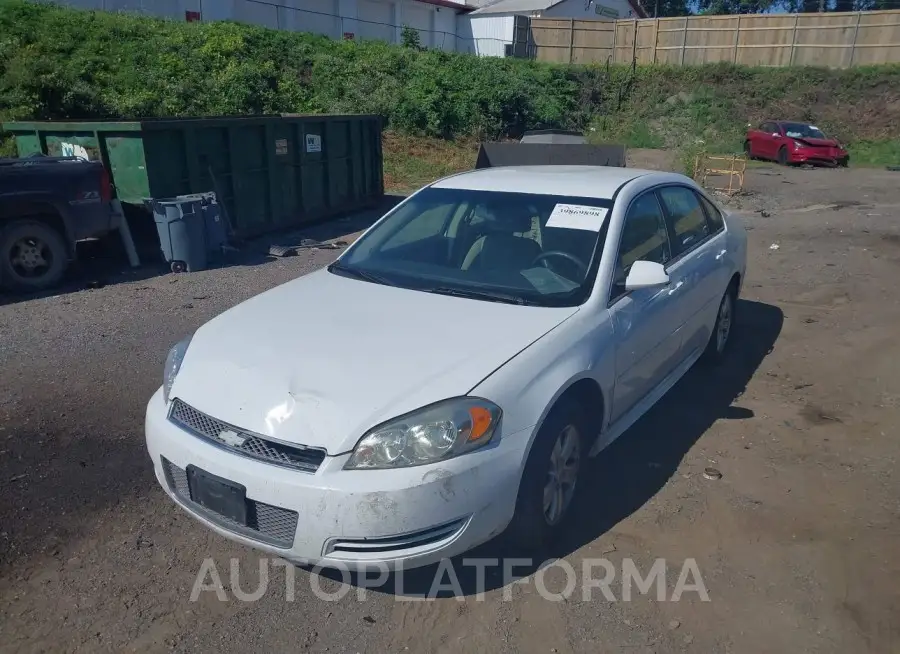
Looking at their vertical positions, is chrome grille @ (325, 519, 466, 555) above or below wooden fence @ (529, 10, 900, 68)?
below

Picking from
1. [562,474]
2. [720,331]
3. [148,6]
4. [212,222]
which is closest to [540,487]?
[562,474]

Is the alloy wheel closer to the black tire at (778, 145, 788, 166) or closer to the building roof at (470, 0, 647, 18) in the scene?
the black tire at (778, 145, 788, 166)

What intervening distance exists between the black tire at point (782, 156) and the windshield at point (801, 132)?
47 cm

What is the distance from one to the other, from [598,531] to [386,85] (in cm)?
2265

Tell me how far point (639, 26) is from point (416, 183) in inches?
984

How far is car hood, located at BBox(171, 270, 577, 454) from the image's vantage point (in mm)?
2873

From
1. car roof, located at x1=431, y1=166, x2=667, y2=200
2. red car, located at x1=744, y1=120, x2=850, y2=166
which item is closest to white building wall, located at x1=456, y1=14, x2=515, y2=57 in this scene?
red car, located at x1=744, y1=120, x2=850, y2=166

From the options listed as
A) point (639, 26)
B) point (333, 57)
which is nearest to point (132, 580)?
point (333, 57)

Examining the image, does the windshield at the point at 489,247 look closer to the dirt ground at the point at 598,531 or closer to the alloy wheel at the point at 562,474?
the alloy wheel at the point at 562,474

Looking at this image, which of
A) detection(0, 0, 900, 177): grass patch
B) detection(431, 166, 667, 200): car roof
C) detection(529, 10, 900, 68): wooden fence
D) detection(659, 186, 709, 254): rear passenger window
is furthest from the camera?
detection(529, 10, 900, 68): wooden fence

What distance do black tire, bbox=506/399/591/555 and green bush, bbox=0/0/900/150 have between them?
1461 centimetres

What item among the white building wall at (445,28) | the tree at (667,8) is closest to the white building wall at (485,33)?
the white building wall at (445,28)

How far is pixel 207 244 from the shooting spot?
Answer: 928 cm

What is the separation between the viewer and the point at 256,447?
2900mm
